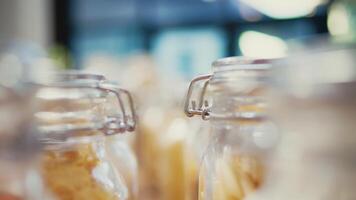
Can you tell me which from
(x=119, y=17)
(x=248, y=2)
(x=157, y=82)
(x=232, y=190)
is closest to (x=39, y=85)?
(x=232, y=190)

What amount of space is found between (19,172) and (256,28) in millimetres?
2285

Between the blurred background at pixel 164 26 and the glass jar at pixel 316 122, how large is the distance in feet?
6.39

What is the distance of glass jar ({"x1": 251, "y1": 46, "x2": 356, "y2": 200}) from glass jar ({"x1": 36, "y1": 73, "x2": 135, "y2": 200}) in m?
0.16

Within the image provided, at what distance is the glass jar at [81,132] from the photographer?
0.36 metres

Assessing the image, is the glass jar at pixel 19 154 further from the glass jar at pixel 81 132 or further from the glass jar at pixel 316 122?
the glass jar at pixel 316 122

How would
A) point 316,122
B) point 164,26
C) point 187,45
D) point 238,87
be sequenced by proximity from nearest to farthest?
point 316,122, point 238,87, point 187,45, point 164,26

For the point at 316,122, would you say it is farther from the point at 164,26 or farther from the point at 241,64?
the point at 164,26

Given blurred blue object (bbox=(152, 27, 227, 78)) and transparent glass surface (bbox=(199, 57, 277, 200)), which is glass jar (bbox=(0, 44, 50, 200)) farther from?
blurred blue object (bbox=(152, 27, 227, 78))

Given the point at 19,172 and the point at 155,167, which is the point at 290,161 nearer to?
the point at 19,172

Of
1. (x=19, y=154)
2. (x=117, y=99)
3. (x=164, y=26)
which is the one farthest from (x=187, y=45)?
(x=19, y=154)

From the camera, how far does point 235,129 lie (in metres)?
0.34

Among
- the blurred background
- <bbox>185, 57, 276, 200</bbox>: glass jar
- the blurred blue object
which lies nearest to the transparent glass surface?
<bbox>185, 57, 276, 200</bbox>: glass jar

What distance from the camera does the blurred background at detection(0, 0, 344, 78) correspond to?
2377 millimetres

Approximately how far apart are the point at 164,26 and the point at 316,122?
2.49 metres
